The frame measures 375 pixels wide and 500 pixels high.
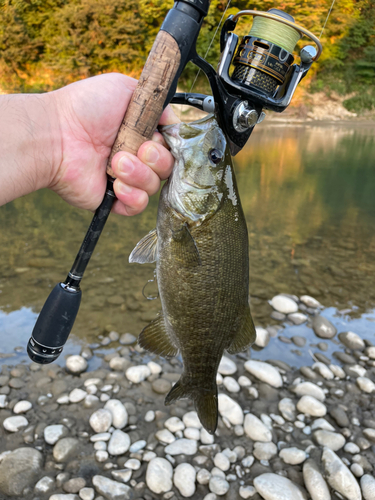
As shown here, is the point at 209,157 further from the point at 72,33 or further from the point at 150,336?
the point at 72,33

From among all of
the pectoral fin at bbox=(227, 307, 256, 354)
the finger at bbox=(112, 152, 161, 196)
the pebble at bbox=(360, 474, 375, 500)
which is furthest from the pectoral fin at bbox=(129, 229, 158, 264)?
the pebble at bbox=(360, 474, 375, 500)

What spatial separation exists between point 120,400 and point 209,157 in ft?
7.13

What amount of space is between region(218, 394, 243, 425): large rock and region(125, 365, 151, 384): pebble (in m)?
0.67

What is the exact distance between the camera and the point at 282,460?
2.61m

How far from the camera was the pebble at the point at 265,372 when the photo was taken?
3258 mm

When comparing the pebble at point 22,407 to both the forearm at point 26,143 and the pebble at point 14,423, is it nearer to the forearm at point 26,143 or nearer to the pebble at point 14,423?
the pebble at point 14,423

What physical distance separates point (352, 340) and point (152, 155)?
127 inches

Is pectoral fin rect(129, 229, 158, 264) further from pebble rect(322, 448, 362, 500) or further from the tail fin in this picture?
pebble rect(322, 448, 362, 500)

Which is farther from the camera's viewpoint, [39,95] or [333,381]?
[333,381]

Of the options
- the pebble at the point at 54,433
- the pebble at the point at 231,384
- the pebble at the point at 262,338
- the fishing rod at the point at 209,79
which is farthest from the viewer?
the pebble at the point at 262,338

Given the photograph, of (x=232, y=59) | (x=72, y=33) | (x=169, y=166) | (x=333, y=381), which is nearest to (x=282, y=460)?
(x=333, y=381)

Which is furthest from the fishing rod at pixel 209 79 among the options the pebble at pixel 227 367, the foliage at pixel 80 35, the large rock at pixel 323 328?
the foliage at pixel 80 35

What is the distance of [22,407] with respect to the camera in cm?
281

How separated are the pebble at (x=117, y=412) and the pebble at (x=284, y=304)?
225cm
